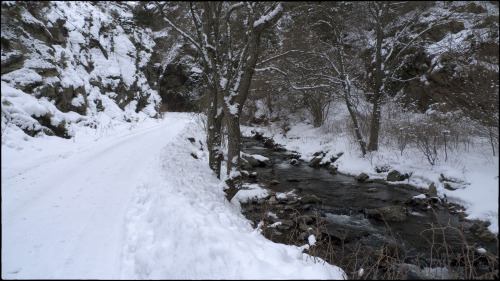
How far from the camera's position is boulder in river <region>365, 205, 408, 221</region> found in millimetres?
7840

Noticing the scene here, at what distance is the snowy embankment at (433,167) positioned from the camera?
3.62 meters

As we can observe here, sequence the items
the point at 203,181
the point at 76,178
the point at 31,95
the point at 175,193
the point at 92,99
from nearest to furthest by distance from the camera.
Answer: the point at 175,193, the point at 76,178, the point at 203,181, the point at 31,95, the point at 92,99

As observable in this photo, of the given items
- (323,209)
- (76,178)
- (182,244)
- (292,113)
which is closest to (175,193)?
(182,244)

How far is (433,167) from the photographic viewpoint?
31.7ft

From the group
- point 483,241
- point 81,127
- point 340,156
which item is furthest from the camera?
point 340,156

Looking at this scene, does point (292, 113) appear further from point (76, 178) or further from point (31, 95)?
point (76, 178)

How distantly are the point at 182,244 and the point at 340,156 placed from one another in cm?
1265

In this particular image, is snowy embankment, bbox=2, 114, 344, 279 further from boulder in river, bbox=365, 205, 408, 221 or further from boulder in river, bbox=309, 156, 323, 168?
boulder in river, bbox=309, 156, 323, 168

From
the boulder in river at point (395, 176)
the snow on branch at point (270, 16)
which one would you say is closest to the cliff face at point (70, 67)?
the snow on branch at point (270, 16)

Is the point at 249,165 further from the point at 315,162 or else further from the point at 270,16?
the point at 270,16

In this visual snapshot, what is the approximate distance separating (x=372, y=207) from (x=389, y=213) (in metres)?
0.93

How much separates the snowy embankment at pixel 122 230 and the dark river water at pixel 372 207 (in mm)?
2732

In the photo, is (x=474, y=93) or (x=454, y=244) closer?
(x=474, y=93)

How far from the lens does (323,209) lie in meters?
8.84
